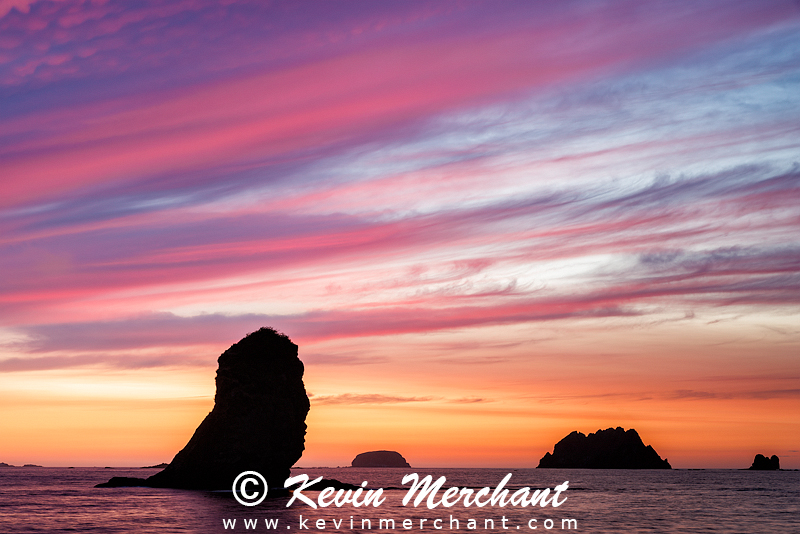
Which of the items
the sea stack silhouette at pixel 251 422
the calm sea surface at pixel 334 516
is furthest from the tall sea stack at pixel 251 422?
the calm sea surface at pixel 334 516

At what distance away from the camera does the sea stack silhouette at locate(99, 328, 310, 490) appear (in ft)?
318

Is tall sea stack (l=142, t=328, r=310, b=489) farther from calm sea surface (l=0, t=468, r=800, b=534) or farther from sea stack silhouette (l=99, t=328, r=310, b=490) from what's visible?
calm sea surface (l=0, t=468, r=800, b=534)

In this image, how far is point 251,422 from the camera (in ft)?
322

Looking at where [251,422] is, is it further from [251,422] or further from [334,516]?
[334,516]

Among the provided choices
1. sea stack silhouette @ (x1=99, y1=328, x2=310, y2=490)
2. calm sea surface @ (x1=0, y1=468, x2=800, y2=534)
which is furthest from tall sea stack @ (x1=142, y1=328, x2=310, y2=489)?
calm sea surface @ (x1=0, y1=468, x2=800, y2=534)

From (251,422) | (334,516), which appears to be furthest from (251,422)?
(334,516)

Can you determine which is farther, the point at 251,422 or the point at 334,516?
the point at 251,422

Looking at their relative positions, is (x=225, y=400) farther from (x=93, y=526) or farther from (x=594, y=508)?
(x=594, y=508)

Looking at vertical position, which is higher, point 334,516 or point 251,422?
point 251,422

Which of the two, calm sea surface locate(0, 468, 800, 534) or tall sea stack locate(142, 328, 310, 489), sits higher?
tall sea stack locate(142, 328, 310, 489)

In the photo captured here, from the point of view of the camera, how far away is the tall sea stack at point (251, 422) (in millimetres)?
96812

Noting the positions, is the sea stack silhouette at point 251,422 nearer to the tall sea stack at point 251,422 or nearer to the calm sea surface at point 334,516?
the tall sea stack at point 251,422

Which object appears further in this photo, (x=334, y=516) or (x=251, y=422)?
(x=251, y=422)

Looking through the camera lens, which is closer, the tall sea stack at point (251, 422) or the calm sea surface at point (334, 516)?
the calm sea surface at point (334, 516)
